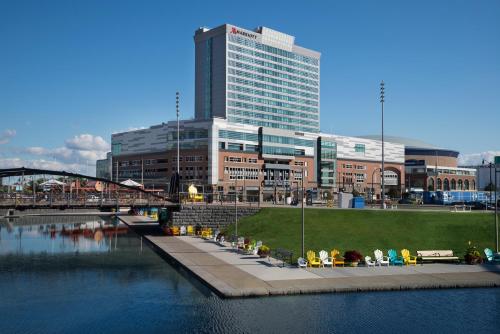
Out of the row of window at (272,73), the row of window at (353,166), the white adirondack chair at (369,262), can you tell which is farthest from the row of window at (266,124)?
the white adirondack chair at (369,262)

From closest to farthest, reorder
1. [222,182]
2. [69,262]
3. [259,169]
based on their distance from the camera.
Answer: [69,262] → [222,182] → [259,169]

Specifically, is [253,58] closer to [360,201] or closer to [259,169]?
[259,169]

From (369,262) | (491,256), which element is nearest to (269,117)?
(491,256)

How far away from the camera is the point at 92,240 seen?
204 feet

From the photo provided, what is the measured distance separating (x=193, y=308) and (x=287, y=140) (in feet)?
415

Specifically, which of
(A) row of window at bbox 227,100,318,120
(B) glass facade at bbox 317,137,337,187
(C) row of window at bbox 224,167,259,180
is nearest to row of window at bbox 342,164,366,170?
(B) glass facade at bbox 317,137,337,187

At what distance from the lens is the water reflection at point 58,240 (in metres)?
52.0

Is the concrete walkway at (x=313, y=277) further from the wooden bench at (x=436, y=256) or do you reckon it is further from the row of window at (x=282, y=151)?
Answer: the row of window at (x=282, y=151)

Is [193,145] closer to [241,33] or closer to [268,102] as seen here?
[268,102]

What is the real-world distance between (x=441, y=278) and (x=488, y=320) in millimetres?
7937

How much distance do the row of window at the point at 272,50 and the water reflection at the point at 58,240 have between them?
93688 millimetres

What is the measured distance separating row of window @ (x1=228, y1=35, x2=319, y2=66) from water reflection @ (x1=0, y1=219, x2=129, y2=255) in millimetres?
93688

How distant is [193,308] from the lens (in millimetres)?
25297

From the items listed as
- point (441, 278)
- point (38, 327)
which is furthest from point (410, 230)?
point (38, 327)
